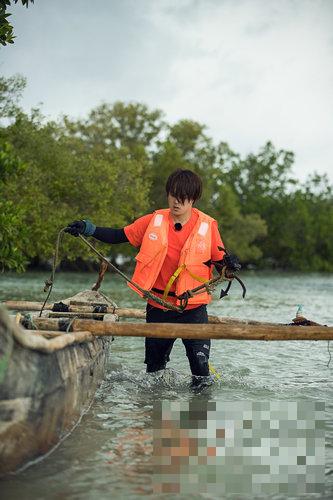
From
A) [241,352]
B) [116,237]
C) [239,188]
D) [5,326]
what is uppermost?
[239,188]

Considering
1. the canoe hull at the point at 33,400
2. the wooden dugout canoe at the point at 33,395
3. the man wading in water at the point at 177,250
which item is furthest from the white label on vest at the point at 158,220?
the canoe hull at the point at 33,400

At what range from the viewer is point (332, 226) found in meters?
82.6

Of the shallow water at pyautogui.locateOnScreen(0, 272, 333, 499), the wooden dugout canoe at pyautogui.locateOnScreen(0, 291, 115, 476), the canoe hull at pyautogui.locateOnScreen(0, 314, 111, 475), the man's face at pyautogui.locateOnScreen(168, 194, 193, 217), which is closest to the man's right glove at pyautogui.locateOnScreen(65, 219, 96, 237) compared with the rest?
the man's face at pyautogui.locateOnScreen(168, 194, 193, 217)

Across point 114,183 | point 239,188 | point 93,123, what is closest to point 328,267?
point 239,188

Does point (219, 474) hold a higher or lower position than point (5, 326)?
lower

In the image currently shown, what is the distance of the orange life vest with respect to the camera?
6.44 metres

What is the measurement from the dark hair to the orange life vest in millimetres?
354

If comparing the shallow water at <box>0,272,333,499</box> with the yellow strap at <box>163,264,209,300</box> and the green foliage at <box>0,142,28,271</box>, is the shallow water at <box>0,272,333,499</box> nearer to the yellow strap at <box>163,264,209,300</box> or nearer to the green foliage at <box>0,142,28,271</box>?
the yellow strap at <box>163,264,209,300</box>

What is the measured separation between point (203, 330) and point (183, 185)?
157 centimetres

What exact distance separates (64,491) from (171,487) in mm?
737

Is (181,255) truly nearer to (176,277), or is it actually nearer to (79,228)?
(176,277)

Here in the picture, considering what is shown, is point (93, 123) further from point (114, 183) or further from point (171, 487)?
point (171, 487)

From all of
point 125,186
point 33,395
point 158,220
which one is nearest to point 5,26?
point 158,220

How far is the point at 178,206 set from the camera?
6.38 m
